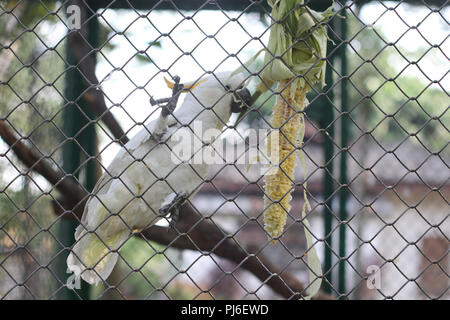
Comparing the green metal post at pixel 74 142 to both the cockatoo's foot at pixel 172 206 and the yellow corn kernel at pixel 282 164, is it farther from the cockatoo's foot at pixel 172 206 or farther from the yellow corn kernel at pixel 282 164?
the yellow corn kernel at pixel 282 164

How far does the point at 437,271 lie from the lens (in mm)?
2746

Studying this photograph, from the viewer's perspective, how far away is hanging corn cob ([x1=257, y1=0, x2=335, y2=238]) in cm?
115

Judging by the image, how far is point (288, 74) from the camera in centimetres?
116

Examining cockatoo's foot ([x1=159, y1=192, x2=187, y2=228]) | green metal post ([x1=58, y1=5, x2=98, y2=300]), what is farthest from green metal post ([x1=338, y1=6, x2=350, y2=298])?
green metal post ([x1=58, y1=5, x2=98, y2=300])

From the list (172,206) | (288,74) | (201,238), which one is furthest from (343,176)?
(288,74)

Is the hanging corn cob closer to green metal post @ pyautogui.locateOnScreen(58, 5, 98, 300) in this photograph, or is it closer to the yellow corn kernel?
the yellow corn kernel

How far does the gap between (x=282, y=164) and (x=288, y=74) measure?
0.69ft

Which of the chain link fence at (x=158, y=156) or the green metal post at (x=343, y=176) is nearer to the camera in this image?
the chain link fence at (x=158, y=156)

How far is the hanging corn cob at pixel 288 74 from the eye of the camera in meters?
1.15

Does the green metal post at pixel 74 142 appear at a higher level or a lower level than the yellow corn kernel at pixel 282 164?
higher

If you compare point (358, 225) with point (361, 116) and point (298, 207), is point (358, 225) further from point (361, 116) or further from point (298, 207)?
point (361, 116)

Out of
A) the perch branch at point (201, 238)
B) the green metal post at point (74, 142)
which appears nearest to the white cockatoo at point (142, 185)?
the perch branch at point (201, 238)

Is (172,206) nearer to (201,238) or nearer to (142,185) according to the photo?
(142,185)
